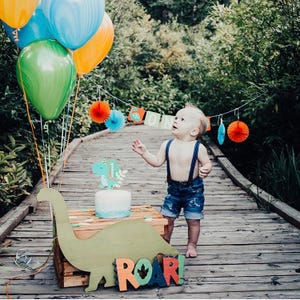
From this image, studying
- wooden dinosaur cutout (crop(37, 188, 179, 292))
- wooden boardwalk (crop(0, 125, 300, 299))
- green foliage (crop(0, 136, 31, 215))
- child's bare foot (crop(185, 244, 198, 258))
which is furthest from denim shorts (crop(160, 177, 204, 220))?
green foliage (crop(0, 136, 31, 215))

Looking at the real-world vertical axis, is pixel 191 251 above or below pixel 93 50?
below

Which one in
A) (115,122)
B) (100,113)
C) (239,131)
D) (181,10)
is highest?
(181,10)

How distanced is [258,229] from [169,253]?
1.62 metres

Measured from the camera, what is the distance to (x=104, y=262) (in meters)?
2.84

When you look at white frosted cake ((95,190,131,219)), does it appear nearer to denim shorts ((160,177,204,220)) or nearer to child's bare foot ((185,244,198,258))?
denim shorts ((160,177,204,220))

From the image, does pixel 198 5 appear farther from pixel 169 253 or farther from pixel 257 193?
pixel 169 253

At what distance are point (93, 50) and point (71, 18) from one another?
0.73m

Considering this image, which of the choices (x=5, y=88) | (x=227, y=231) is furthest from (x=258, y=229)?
(x=5, y=88)

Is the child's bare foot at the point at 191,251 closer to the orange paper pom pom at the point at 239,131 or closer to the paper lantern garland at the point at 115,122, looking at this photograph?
the orange paper pom pom at the point at 239,131

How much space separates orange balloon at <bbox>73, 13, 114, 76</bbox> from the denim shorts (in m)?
1.52

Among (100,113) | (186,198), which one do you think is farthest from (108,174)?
(100,113)

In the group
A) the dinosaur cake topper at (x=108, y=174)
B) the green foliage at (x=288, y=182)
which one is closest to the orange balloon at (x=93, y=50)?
the dinosaur cake topper at (x=108, y=174)

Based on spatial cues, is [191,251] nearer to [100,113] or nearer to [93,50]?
[93,50]

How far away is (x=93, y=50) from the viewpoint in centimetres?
421
